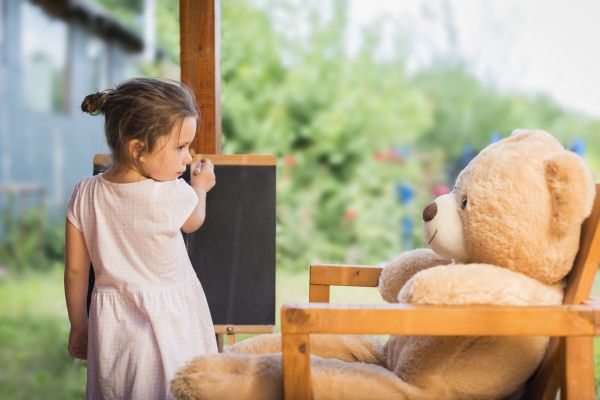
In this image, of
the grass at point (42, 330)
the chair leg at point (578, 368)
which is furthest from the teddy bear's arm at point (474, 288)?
the grass at point (42, 330)

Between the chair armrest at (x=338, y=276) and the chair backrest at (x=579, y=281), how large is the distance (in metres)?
0.58

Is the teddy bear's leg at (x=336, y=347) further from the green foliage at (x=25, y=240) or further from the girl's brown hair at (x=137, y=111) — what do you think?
the green foliage at (x=25, y=240)

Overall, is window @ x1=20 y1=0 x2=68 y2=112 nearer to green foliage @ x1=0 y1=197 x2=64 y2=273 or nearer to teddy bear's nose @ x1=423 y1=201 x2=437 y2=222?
green foliage @ x1=0 y1=197 x2=64 y2=273

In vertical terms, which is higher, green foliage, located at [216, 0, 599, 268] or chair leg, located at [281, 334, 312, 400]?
green foliage, located at [216, 0, 599, 268]

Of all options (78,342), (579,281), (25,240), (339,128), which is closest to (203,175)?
(78,342)

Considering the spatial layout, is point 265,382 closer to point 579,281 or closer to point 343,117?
point 579,281

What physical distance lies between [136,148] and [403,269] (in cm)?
73

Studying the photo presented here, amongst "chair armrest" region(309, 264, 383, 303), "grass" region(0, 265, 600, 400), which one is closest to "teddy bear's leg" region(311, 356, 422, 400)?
"chair armrest" region(309, 264, 383, 303)

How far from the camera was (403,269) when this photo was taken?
6.06ft

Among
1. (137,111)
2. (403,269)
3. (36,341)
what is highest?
(137,111)

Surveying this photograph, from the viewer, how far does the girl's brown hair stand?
5.67ft

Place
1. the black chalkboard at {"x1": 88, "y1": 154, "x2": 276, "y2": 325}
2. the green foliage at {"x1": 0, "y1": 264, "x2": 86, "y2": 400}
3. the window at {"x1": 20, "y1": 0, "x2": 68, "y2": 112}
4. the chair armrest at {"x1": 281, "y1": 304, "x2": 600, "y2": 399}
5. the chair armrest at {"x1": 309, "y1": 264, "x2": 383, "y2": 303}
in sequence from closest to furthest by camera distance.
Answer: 1. the chair armrest at {"x1": 281, "y1": 304, "x2": 600, "y2": 399}
2. the chair armrest at {"x1": 309, "y1": 264, "x2": 383, "y2": 303}
3. the black chalkboard at {"x1": 88, "y1": 154, "x2": 276, "y2": 325}
4. the green foliage at {"x1": 0, "y1": 264, "x2": 86, "y2": 400}
5. the window at {"x1": 20, "y1": 0, "x2": 68, "y2": 112}

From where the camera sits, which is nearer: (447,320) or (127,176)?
(447,320)

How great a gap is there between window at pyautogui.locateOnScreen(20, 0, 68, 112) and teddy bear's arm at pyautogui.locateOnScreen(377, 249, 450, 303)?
460 centimetres
